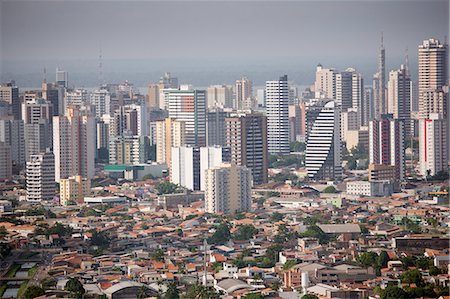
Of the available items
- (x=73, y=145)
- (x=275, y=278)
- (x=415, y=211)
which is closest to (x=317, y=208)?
(x=415, y=211)

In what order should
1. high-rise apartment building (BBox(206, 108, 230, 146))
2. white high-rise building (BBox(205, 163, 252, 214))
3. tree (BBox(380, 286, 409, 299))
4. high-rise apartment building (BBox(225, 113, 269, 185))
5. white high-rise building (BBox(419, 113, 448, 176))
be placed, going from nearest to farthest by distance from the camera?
tree (BBox(380, 286, 409, 299)) → white high-rise building (BBox(205, 163, 252, 214)) → high-rise apartment building (BBox(225, 113, 269, 185)) → white high-rise building (BBox(419, 113, 448, 176)) → high-rise apartment building (BBox(206, 108, 230, 146))

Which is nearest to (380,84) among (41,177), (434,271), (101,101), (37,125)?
(101,101)

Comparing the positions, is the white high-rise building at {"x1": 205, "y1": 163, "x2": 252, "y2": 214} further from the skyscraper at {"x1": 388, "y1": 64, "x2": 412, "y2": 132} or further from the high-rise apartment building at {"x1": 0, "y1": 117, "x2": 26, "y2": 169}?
the skyscraper at {"x1": 388, "y1": 64, "x2": 412, "y2": 132}

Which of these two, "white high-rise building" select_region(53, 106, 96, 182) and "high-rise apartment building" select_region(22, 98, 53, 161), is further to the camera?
"high-rise apartment building" select_region(22, 98, 53, 161)

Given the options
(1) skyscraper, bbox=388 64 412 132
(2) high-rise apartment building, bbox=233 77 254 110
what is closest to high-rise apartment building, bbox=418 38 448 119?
(1) skyscraper, bbox=388 64 412 132

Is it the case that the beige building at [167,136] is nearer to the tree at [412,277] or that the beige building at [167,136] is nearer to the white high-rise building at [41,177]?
the white high-rise building at [41,177]

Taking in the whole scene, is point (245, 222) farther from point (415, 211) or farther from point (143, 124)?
point (143, 124)

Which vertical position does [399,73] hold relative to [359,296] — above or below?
above
